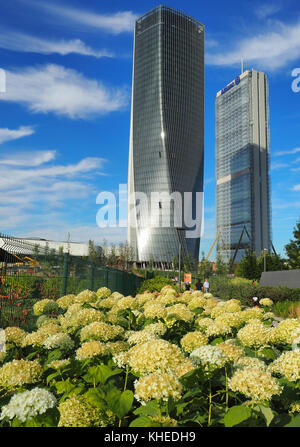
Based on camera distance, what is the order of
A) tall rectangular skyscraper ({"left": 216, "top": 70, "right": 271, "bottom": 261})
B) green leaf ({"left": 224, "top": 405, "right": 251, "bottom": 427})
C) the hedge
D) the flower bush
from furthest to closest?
tall rectangular skyscraper ({"left": 216, "top": 70, "right": 271, "bottom": 261})
the hedge
the flower bush
green leaf ({"left": 224, "top": 405, "right": 251, "bottom": 427})

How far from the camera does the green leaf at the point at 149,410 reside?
1964 mm

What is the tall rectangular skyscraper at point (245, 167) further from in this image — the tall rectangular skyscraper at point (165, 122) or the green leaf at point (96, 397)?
the green leaf at point (96, 397)

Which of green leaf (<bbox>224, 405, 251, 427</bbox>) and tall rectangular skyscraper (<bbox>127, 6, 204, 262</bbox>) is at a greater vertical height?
tall rectangular skyscraper (<bbox>127, 6, 204, 262</bbox>)

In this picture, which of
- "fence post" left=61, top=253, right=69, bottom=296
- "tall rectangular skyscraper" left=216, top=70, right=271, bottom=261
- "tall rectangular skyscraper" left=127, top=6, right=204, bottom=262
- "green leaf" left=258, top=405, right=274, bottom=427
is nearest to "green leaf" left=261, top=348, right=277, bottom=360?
"green leaf" left=258, top=405, right=274, bottom=427

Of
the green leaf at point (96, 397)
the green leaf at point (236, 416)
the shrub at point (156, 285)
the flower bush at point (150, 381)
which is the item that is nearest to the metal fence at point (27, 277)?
the flower bush at point (150, 381)

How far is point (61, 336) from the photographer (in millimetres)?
3201

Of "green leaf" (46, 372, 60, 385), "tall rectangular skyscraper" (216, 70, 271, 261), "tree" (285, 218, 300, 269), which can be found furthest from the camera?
"tall rectangular skyscraper" (216, 70, 271, 261)

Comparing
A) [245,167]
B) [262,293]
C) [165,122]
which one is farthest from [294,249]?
[245,167]

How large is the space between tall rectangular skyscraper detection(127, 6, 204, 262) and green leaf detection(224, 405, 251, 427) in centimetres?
10436

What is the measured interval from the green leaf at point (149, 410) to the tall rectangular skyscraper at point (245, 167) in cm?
14766

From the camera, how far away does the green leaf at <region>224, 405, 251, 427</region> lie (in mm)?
1790

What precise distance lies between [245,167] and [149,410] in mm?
163019

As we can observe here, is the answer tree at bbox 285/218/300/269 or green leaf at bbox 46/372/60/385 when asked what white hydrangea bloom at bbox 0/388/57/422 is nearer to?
green leaf at bbox 46/372/60/385

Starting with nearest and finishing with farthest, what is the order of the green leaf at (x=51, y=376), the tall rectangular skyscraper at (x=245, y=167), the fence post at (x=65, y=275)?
the green leaf at (x=51, y=376), the fence post at (x=65, y=275), the tall rectangular skyscraper at (x=245, y=167)
